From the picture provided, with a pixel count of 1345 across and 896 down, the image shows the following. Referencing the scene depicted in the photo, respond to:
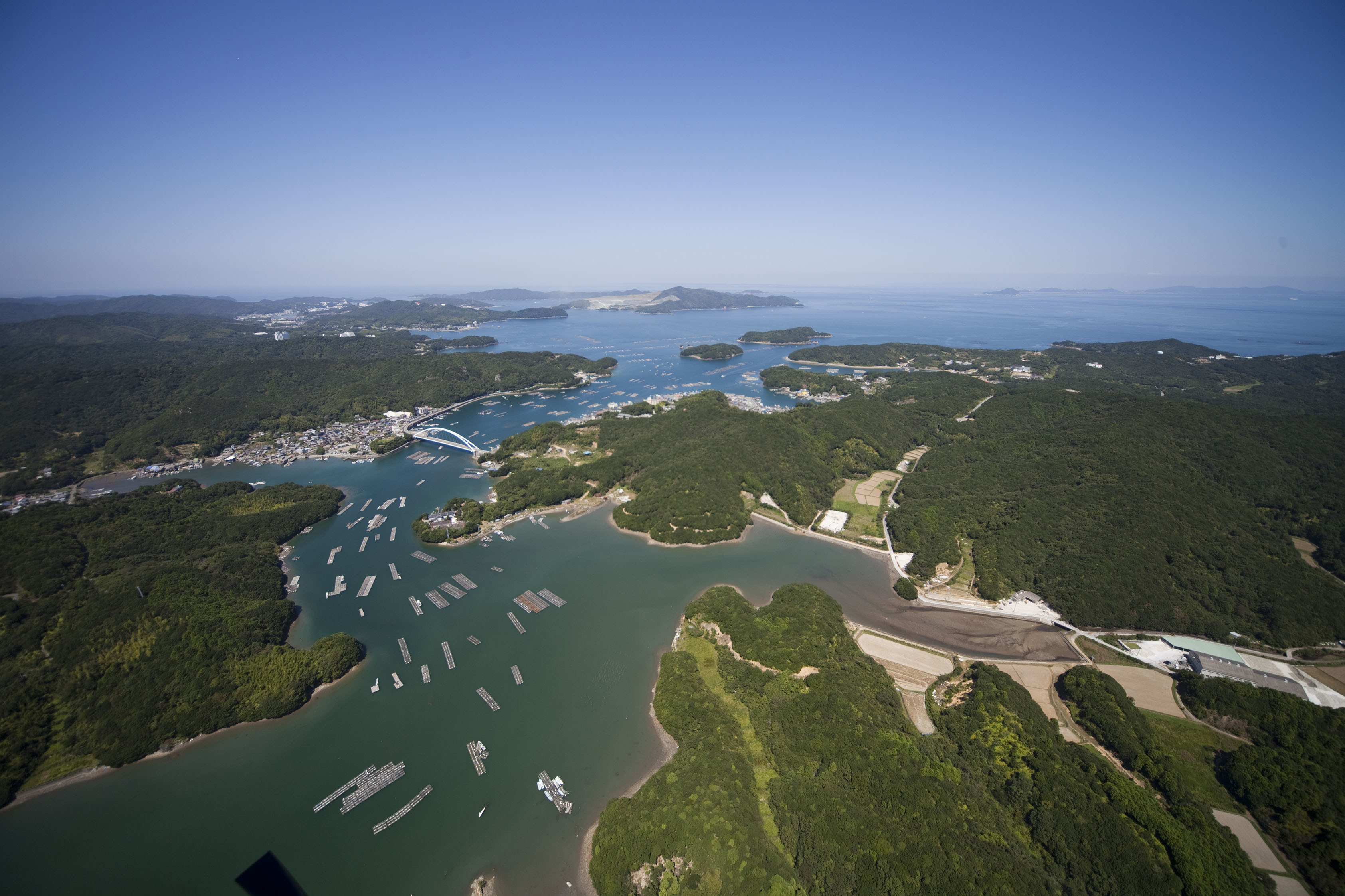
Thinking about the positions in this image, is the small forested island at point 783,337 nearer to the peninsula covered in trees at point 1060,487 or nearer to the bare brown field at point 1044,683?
the peninsula covered in trees at point 1060,487

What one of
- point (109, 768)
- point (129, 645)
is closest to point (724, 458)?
point (129, 645)

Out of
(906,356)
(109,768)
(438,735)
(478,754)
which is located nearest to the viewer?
(109,768)

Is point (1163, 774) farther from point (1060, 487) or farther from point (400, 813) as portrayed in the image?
point (400, 813)

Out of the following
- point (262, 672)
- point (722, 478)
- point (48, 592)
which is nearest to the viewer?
point (262, 672)

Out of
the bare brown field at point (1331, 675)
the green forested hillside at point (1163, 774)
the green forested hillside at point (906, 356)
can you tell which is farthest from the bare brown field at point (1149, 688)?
the green forested hillside at point (906, 356)

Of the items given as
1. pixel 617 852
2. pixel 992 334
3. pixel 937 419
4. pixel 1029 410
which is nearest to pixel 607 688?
pixel 617 852

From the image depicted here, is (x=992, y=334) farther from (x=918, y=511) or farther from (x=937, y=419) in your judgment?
(x=918, y=511)

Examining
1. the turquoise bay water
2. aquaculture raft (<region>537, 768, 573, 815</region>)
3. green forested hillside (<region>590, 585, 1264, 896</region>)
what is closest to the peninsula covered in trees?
the turquoise bay water
